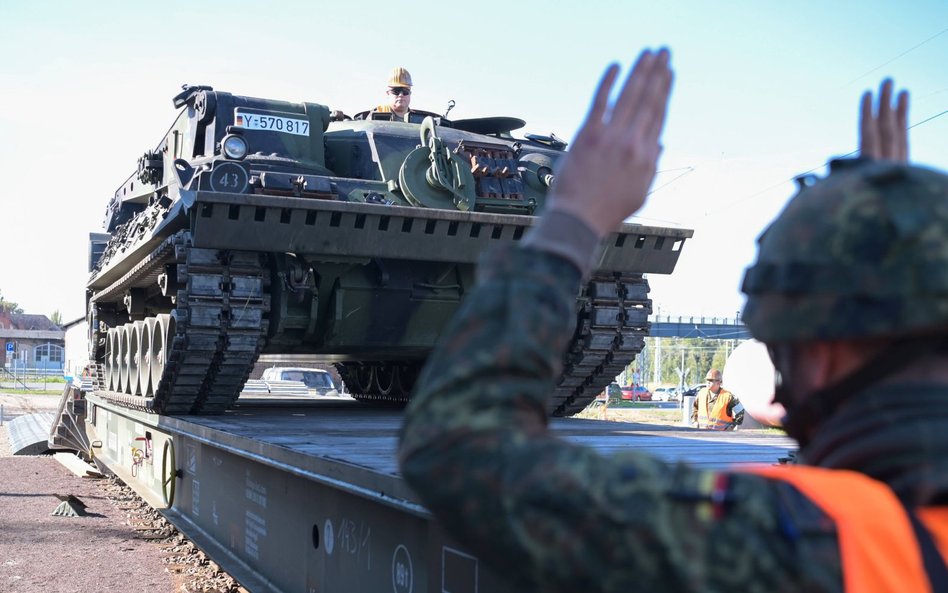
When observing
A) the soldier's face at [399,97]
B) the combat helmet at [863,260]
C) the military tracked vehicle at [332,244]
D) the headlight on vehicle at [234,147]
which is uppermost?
the soldier's face at [399,97]

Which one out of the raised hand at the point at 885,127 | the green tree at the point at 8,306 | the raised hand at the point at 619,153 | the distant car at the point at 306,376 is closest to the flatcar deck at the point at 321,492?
the raised hand at the point at 885,127

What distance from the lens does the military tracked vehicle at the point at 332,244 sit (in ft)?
25.5

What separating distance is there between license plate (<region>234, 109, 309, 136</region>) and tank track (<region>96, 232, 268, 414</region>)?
1227mm

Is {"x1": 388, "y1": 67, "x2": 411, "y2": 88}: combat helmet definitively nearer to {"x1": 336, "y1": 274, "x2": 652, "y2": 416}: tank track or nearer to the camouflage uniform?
{"x1": 336, "y1": 274, "x2": 652, "y2": 416}: tank track

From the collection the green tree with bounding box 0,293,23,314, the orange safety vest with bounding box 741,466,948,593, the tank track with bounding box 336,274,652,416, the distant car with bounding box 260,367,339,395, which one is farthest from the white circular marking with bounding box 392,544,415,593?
the green tree with bounding box 0,293,23,314

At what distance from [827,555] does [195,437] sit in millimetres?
6216

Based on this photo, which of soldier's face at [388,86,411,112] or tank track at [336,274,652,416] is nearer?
tank track at [336,274,652,416]

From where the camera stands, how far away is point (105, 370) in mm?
12688

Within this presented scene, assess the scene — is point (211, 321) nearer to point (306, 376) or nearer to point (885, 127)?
point (885, 127)

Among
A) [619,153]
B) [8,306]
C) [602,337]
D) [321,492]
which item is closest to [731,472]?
[619,153]

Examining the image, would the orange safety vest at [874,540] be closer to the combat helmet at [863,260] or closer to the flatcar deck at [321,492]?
the combat helmet at [863,260]

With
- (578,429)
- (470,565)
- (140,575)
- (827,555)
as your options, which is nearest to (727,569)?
(827,555)

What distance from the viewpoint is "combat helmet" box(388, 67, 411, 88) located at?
10414 millimetres

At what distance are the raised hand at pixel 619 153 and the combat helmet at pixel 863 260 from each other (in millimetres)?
154
